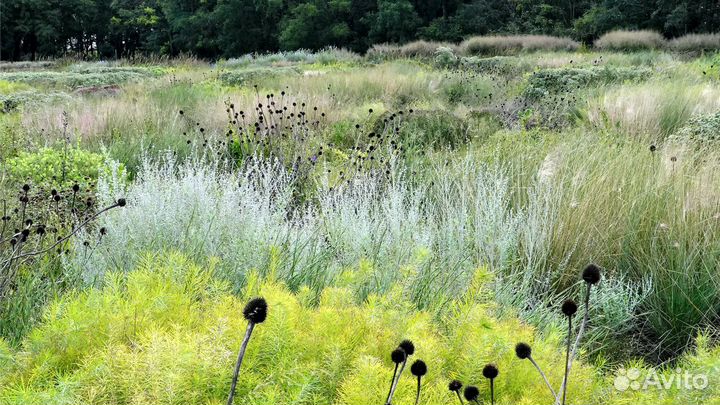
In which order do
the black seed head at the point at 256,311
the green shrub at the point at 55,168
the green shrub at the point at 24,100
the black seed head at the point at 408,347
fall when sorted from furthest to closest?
the green shrub at the point at 24,100 < the green shrub at the point at 55,168 < the black seed head at the point at 408,347 < the black seed head at the point at 256,311

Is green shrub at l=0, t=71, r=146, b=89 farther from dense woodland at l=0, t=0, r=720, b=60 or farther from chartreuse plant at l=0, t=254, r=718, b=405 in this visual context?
chartreuse plant at l=0, t=254, r=718, b=405

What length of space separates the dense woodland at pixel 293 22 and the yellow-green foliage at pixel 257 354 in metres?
30.7

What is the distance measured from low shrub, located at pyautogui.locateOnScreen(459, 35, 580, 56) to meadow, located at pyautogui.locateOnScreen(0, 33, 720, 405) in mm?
17614

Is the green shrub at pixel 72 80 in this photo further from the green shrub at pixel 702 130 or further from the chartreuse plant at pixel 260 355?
the chartreuse plant at pixel 260 355

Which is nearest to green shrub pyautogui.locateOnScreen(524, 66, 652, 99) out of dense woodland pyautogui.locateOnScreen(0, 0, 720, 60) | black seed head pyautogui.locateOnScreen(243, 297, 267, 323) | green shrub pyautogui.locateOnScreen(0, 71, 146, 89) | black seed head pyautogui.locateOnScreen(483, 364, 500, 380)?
black seed head pyautogui.locateOnScreen(483, 364, 500, 380)

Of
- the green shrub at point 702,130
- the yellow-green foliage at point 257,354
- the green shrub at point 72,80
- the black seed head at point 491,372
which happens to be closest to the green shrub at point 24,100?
the green shrub at point 72,80

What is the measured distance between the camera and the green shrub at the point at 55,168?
463 centimetres

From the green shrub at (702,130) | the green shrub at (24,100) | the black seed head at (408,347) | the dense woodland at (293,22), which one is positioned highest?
the dense woodland at (293,22)

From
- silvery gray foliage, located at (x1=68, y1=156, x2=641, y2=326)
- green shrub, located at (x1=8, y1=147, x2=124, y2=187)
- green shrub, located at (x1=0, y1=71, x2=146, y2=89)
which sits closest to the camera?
silvery gray foliage, located at (x1=68, y1=156, x2=641, y2=326)

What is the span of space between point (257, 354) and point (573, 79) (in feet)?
36.4

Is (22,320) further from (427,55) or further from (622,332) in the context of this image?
(427,55)

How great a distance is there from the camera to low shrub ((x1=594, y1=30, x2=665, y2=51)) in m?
22.4

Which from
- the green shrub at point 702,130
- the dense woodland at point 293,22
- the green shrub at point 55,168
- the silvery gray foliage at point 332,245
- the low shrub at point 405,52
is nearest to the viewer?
the silvery gray foliage at point 332,245

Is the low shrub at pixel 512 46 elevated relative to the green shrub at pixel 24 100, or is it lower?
elevated
